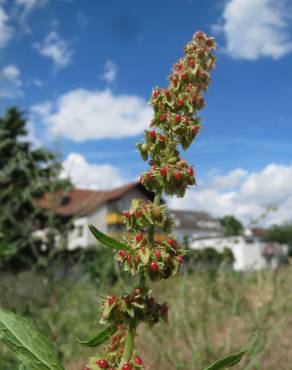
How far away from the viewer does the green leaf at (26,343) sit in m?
1.25

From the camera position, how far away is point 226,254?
5590 mm

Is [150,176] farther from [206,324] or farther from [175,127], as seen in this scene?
[206,324]

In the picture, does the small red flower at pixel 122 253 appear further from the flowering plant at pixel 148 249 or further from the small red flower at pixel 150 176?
the small red flower at pixel 150 176

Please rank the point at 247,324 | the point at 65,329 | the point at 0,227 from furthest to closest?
the point at 65,329 < the point at 247,324 < the point at 0,227

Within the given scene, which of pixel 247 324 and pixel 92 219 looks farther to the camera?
pixel 92 219

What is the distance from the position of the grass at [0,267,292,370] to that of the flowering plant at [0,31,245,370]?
1998 millimetres

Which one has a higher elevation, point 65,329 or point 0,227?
point 0,227

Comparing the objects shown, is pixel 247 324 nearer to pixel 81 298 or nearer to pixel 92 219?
pixel 81 298

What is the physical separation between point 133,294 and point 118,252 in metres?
0.13

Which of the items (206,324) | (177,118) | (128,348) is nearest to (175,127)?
(177,118)

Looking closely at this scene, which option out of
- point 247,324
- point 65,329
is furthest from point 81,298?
point 247,324

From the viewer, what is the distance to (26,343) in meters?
1.27

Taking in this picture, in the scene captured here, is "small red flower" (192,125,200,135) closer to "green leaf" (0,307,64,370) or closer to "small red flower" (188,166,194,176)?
"small red flower" (188,166,194,176)

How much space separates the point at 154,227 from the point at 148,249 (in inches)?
3.2
